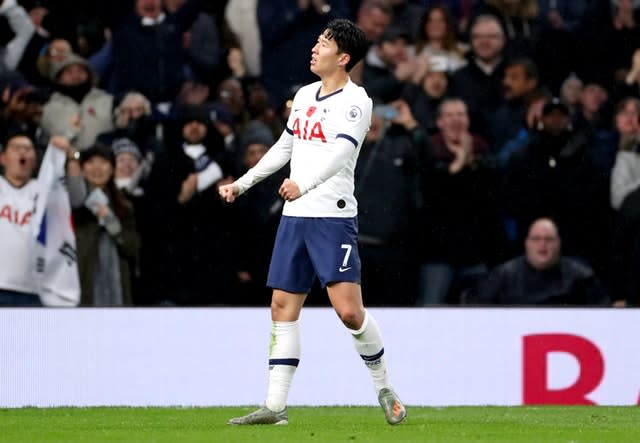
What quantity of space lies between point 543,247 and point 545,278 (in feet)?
0.89

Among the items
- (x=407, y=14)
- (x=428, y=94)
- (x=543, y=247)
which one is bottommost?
(x=543, y=247)

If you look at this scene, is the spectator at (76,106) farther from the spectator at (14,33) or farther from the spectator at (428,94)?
the spectator at (428,94)

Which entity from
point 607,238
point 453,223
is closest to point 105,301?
point 453,223

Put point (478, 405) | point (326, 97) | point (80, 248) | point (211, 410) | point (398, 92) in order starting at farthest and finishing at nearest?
point (398, 92) → point (80, 248) → point (478, 405) → point (211, 410) → point (326, 97)

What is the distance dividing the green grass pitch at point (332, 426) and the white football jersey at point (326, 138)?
122cm

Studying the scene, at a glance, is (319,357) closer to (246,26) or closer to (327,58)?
(246,26)

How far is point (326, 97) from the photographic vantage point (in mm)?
7578

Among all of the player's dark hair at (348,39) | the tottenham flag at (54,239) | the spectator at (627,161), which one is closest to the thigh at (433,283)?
the spectator at (627,161)

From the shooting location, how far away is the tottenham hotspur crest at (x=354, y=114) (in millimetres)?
7441

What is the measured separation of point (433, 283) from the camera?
41.3 feet

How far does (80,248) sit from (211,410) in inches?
Result: 109

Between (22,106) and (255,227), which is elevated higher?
(22,106)

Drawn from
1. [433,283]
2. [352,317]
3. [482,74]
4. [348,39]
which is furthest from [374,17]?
[352,317]

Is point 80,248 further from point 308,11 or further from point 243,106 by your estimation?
point 308,11
